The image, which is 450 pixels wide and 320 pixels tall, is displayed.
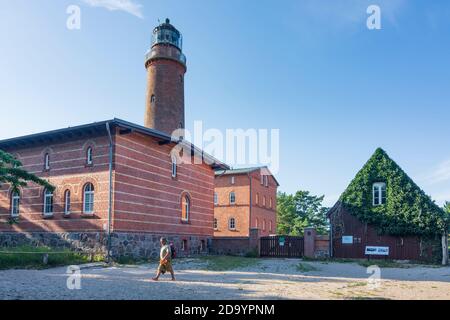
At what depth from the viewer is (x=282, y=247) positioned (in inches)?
1120

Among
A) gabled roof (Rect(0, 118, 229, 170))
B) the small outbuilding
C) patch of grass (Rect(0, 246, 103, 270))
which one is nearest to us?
patch of grass (Rect(0, 246, 103, 270))

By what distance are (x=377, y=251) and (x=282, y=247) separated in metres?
6.27

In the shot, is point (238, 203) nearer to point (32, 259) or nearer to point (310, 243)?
point (310, 243)

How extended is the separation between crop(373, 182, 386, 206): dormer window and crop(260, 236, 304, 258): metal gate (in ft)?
18.1

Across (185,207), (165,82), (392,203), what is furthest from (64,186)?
(392,203)

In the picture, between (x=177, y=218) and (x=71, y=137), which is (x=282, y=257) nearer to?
(x=177, y=218)

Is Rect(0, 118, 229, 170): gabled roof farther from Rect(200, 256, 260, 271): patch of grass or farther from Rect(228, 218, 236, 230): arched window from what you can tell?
Rect(228, 218, 236, 230): arched window

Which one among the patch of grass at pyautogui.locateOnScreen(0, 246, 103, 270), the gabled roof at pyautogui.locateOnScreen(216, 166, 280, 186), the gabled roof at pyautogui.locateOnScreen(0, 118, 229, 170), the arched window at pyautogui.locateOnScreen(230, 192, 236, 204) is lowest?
the patch of grass at pyautogui.locateOnScreen(0, 246, 103, 270)

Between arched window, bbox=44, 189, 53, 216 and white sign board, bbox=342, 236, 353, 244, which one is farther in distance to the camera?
white sign board, bbox=342, 236, 353, 244

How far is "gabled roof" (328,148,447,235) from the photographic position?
24.6 m

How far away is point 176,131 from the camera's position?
3097 cm

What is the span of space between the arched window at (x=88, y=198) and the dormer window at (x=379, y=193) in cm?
1749

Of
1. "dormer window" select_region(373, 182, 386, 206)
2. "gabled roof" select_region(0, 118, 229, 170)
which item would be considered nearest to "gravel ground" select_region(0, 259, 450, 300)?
"gabled roof" select_region(0, 118, 229, 170)

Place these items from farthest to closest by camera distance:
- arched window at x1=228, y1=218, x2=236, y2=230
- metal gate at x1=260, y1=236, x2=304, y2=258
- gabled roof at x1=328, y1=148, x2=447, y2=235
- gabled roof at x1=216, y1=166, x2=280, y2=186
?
1. arched window at x1=228, y1=218, x2=236, y2=230
2. gabled roof at x1=216, y1=166, x2=280, y2=186
3. metal gate at x1=260, y1=236, x2=304, y2=258
4. gabled roof at x1=328, y1=148, x2=447, y2=235
